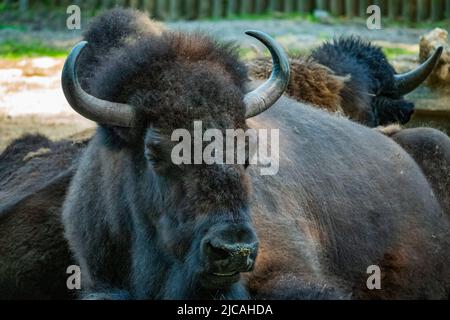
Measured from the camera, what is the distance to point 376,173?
7.82 meters

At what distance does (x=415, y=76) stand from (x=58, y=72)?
7337 millimetres

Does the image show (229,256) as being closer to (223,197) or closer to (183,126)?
(223,197)

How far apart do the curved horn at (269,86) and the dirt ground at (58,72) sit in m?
1.50

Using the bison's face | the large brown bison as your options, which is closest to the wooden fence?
the large brown bison

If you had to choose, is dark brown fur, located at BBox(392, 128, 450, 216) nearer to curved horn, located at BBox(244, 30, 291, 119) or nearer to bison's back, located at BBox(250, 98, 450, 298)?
bison's back, located at BBox(250, 98, 450, 298)

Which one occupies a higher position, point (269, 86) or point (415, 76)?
point (269, 86)

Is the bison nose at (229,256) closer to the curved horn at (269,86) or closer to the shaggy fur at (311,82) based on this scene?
the curved horn at (269,86)

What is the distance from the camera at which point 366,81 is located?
9.95 metres

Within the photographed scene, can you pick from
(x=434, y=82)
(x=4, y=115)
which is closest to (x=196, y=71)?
(x=434, y=82)

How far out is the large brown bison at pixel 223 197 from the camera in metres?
5.74

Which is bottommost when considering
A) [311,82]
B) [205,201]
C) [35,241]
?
[35,241]

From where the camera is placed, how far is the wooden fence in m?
21.3

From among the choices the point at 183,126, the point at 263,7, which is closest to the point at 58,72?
the point at 263,7

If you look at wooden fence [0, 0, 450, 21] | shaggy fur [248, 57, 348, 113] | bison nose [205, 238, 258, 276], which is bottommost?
wooden fence [0, 0, 450, 21]
